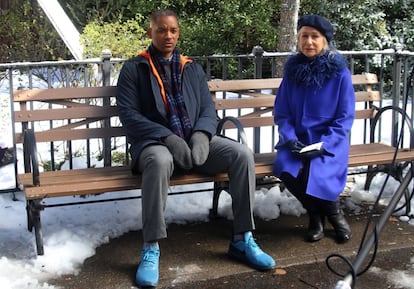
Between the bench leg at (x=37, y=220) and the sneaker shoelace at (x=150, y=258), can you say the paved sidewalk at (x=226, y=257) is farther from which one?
the bench leg at (x=37, y=220)

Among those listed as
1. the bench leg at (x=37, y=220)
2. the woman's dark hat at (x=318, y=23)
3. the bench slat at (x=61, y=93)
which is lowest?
the bench leg at (x=37, y=220)

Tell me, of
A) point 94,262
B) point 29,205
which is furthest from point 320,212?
point 29,205

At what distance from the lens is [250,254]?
374cm

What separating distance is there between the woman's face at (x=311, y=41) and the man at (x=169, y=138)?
743 mm

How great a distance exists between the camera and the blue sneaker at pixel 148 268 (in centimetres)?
347

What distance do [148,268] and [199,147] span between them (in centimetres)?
83

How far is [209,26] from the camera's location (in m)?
11.6

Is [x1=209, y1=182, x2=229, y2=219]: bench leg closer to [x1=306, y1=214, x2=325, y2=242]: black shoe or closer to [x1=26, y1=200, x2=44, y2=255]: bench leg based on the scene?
[x1=306, y1=214, x2=325, y2=242]: black shoe

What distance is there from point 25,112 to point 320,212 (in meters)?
2.19

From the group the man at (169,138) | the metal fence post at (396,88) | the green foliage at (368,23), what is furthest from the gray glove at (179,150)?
the green foliage at (368,23)

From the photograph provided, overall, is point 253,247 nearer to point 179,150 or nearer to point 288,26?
point 179,150

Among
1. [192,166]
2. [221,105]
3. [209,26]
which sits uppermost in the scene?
[209,26]

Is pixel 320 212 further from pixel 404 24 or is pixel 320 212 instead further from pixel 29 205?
pixel 404 24

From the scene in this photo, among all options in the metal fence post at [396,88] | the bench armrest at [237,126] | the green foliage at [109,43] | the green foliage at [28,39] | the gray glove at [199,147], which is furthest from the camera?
the green foliage at [28,39]
